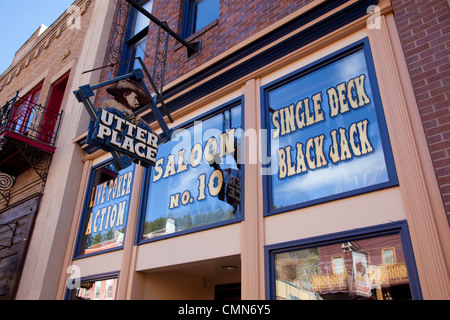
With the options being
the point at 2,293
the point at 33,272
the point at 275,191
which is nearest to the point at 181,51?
the point at 275,191

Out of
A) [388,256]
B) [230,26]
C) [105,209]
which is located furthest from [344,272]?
[105,209]

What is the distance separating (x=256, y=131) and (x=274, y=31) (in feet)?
5.03

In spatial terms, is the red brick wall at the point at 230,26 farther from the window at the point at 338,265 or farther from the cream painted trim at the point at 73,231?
the window at the point at 338,265

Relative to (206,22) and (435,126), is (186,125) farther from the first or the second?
(435,126)

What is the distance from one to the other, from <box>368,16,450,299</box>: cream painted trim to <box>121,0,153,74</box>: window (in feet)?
19.4

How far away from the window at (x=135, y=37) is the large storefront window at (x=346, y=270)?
6.33 m

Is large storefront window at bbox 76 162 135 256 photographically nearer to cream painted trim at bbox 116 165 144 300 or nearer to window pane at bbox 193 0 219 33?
cream painted trim at bbox 116 165 144 300

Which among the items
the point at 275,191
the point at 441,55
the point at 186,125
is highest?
the point at 186,125

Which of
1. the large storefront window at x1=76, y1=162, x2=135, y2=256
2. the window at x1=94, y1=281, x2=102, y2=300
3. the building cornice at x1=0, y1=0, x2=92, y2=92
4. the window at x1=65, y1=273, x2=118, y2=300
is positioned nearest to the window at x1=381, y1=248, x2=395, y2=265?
the window at x1=65, y1=273, x2=118, y2=300

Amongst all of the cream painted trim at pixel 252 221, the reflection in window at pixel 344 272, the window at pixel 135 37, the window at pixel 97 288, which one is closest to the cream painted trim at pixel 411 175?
the reflection in window at pixel 344 272

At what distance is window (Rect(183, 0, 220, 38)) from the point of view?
7.37 meters

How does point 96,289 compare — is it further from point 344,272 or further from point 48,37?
point 48,37

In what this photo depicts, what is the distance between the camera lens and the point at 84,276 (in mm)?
6656

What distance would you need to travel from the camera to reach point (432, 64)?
381 centimetres
